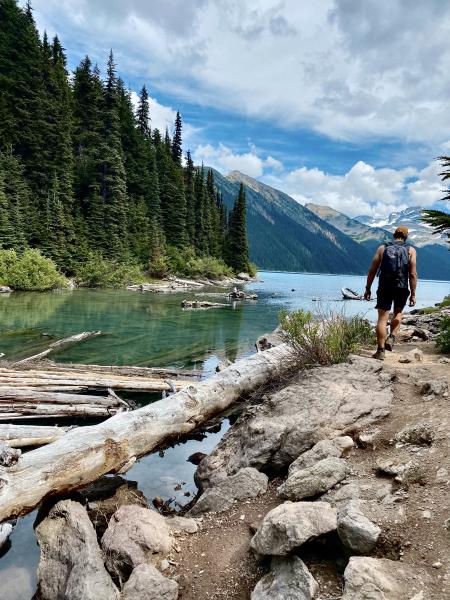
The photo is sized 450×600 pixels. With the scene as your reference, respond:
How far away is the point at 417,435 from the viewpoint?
4.84 meters

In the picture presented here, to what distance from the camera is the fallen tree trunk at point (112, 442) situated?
181 inches

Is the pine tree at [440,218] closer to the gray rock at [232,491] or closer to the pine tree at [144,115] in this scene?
the gray rock at [232,491]

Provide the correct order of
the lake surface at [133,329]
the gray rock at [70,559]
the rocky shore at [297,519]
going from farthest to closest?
the lake surface at [133,329], the gray rock at [70,559], the rocky shore at [297,519]

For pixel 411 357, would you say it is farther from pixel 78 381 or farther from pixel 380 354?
pixel 78 381

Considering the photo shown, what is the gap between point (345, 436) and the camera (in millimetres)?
5387

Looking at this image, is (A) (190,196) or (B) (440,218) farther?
(A) (190,196)

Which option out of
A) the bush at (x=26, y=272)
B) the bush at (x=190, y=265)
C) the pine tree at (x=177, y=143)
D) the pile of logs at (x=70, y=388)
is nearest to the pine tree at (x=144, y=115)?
the pine tree at (x=177, y=143)

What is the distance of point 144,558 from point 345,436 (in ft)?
9.46

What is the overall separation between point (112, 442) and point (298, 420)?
2.76 metres

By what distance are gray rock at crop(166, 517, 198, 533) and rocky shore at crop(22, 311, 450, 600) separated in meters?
0.02

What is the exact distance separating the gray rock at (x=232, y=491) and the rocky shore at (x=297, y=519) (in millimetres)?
16

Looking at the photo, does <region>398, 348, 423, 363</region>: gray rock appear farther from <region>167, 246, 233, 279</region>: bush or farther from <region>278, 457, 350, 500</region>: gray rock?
<region>167, 246, 233, 279</region>: bush

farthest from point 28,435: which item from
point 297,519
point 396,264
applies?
point 396,264

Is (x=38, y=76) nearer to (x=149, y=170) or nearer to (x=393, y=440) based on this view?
(x=149, y=170)
